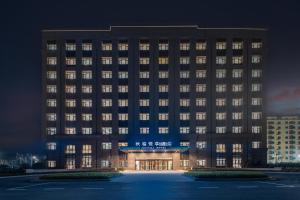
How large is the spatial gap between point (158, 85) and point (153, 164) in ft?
56.1

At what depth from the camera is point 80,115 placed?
116 meters

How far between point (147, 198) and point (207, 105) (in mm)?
86089

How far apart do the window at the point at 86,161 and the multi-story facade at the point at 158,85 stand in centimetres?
403

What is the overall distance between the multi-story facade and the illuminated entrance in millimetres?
6027

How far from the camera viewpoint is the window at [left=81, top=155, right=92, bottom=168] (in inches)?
4437

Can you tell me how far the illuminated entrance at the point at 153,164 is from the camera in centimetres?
11075

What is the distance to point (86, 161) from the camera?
371ft

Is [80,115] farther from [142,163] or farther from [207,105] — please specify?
[207,105]

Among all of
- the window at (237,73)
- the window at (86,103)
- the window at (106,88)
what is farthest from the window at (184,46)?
the window at (86,103)

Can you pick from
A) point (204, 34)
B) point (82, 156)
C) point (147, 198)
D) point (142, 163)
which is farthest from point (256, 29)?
point (147, 198)

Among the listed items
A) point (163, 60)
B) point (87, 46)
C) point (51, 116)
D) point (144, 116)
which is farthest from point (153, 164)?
point (87, 46)

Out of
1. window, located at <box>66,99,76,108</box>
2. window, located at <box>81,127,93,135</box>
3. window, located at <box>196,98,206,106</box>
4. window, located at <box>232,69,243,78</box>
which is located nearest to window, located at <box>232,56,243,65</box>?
window, located at <box>232,69,243,78</box>

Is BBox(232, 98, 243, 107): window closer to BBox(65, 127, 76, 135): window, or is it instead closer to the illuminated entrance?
the illuminated entrance

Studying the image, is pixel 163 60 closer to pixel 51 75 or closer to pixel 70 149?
pixel 51 75
